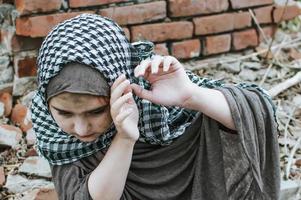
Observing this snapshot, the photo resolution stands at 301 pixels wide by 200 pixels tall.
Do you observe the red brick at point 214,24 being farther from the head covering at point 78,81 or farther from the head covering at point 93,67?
the head covering at point 78,81

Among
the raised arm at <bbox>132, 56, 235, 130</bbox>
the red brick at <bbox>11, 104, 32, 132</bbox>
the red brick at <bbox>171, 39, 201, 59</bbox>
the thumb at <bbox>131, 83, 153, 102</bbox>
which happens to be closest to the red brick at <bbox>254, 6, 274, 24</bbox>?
the red brick at <bbox>171, 39, 201, 59</bbox>

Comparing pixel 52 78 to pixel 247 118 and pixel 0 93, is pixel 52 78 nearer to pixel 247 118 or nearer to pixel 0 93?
pixel 247 118

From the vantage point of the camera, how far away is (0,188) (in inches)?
117

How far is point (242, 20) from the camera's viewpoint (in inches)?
147

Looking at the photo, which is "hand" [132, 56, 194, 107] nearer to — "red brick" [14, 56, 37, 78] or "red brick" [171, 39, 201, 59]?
"red brick" [14, 56, 37, 78]

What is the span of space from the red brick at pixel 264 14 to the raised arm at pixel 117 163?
1811mm

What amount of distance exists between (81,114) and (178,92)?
0.34 m

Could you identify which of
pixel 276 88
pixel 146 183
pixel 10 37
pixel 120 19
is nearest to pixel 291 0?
pixel 276 88

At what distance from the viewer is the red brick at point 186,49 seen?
362 cm

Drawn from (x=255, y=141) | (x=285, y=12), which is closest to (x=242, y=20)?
(x=285, y=12)

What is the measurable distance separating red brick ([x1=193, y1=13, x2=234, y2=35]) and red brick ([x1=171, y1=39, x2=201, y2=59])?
65 mm

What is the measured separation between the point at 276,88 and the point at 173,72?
151 centimetres

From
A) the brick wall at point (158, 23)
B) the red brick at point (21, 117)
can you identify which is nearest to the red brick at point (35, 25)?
the brick wall at point (158, 23)

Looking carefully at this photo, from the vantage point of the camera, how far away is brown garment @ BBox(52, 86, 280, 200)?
7.48ft
